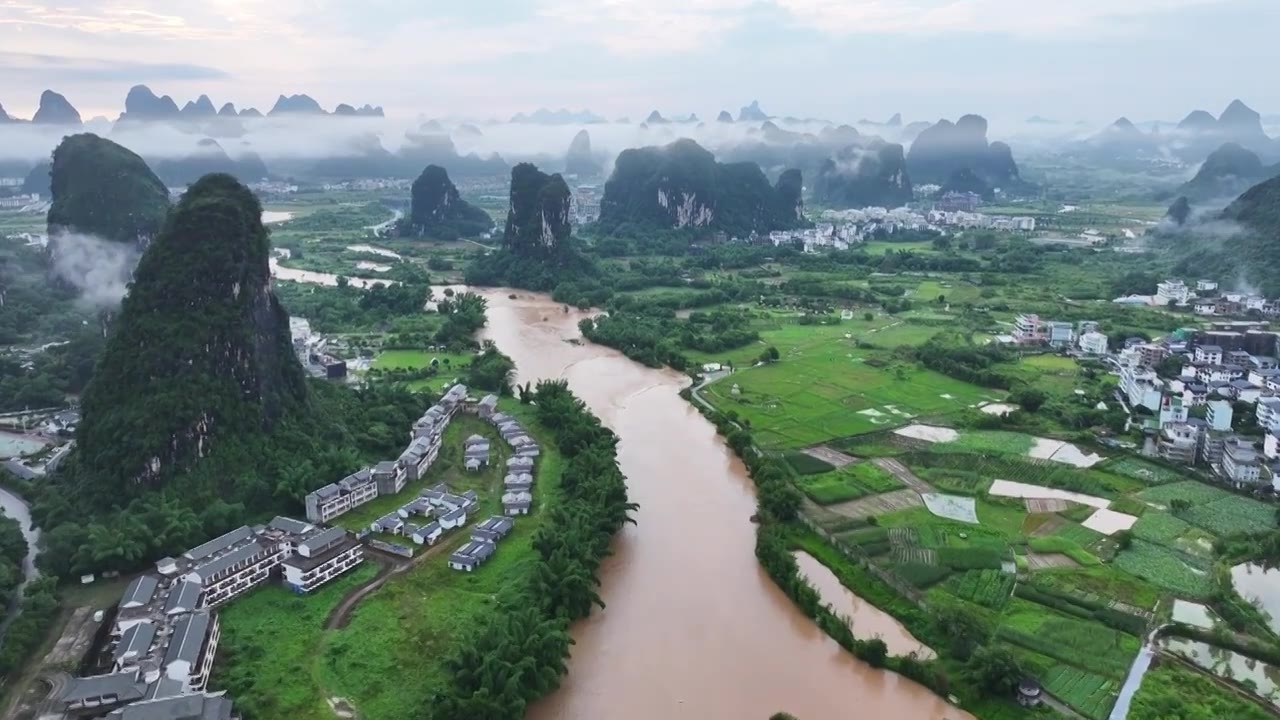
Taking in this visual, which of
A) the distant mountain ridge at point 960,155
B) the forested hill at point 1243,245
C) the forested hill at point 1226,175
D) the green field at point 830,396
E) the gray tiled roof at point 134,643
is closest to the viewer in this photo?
the gray tiled roof at point 134,643

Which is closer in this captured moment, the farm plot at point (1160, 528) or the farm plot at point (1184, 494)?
the farm plot at point (1160, 528)

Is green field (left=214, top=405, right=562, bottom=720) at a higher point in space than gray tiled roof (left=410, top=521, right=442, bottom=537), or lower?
lower

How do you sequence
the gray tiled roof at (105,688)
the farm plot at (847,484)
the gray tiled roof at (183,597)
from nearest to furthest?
the gray tiled roof at (105,688) → the gray tiled roof at (183,597) → the farm plot at (847,484)

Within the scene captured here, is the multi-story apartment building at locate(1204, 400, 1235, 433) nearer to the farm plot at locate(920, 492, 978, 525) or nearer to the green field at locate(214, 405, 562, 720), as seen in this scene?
the farm plot at locate(920, 492, 978, 525)

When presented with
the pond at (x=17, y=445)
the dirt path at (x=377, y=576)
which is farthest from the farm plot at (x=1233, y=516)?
the pond at (x=17, y=445)

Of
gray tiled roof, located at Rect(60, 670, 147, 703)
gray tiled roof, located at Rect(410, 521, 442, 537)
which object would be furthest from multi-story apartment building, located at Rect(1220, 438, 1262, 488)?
gray tiled roof, located at Rect(60, 670, 147, 703)

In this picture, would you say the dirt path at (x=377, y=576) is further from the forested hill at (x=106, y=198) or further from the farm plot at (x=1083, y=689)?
the forested hill at (x=106, y=198)
